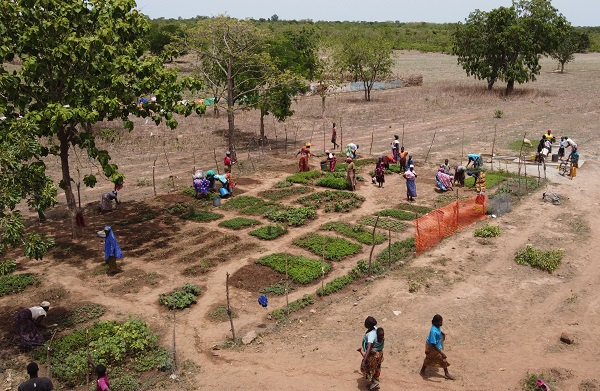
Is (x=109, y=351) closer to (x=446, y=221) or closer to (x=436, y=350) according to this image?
(x=436, y=350)

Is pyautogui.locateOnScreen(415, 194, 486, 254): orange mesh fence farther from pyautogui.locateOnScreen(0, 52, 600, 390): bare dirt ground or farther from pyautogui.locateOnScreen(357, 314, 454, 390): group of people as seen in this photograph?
pyautogui.locateOnScreen(357, 314, 454, 390): group of people

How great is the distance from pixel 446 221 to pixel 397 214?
7.02 feet

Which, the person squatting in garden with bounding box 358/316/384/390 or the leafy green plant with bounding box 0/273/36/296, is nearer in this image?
the person squatting in garden with bounding box 358/316/384/390

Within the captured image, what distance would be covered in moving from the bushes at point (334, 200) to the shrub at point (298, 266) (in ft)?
15.4

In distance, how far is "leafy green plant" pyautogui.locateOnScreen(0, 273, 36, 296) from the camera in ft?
48.7

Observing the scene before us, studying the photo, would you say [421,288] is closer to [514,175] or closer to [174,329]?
[174,329]

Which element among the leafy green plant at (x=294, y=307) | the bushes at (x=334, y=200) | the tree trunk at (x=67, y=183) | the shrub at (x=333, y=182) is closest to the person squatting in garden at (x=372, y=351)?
the leafy green plant at (x=294, y=307)

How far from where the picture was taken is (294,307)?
1402 centimetres

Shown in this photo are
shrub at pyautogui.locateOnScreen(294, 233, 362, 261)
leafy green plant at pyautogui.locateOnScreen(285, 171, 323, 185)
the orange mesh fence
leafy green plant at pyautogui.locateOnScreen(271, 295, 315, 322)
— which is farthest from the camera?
leafy green plant at pyautogui.locateOnScreen(285, 171, 323, 185)

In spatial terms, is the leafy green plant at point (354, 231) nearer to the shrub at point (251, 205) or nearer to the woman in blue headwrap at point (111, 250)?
the shrub at point (251, 205)

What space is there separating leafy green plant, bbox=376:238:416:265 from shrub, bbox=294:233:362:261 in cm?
90

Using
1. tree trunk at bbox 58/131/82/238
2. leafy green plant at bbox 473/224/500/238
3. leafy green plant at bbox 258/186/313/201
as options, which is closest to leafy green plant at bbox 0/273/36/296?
tree trunk at bbox 58/131/82/238

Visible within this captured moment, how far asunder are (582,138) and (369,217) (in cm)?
1924

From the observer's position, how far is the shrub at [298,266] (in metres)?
15.5
